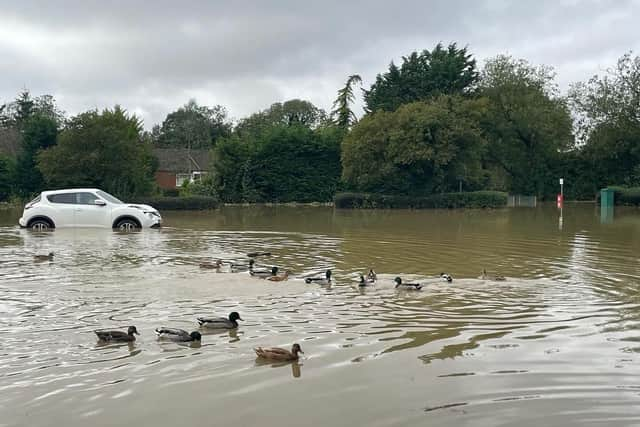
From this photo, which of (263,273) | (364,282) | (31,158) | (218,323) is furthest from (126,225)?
(31,158)

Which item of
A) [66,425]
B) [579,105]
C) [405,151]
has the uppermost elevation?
[579,105]

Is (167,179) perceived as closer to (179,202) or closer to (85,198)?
(179,202)

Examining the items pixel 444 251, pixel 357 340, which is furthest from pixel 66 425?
pixel 444 251

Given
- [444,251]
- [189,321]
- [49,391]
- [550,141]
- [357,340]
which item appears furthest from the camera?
[550,141]

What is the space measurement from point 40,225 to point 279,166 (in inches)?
1368

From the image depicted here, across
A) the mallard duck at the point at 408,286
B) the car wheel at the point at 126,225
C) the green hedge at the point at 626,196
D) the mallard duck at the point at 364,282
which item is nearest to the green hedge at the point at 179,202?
the car wheel at the point at 126,225

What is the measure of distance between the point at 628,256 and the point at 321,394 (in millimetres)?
13110

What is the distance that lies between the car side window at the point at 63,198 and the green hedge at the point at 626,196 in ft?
139

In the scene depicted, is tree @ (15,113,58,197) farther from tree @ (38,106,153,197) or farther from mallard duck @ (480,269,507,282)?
mallard duck @ (480,269,507,282)

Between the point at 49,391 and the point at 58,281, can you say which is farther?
the point at 58,281

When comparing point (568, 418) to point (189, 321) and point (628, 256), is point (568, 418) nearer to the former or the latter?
point (189, 321)

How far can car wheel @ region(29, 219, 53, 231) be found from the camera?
74.5 feet

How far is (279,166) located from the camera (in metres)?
56.7

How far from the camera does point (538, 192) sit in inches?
2384
